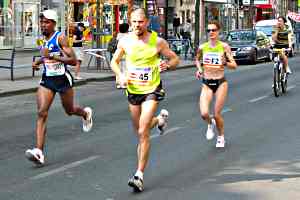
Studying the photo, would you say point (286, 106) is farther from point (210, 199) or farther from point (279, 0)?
point (279, 0)

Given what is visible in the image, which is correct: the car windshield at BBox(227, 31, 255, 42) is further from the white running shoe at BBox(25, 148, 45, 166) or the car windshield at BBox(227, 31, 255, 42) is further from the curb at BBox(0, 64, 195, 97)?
the white running shoe at BBox(25, 148, 45, 166)

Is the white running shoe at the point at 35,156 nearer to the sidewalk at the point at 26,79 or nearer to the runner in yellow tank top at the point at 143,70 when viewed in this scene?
the runner in yellow tank top at the point at 143,70

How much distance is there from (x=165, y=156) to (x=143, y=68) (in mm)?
2044

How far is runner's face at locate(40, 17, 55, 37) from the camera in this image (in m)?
8.55

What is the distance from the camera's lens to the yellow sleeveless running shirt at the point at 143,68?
7355mm

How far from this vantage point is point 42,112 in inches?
338

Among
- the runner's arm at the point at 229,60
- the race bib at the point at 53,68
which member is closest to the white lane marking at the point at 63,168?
the race bib at the point at 53,68

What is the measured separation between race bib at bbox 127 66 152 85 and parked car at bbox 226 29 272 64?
78.4ft

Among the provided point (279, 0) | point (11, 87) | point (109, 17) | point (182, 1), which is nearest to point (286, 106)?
point (11, 87)

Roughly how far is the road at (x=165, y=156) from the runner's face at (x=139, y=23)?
5.12ft

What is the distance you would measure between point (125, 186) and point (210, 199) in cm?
98

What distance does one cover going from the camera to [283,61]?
17.2m

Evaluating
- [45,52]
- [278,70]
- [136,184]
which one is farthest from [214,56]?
[278,70]

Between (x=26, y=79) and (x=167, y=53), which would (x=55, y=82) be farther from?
(x=26, y=79)
